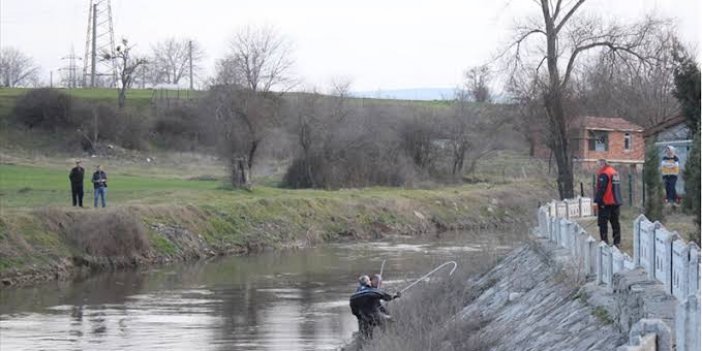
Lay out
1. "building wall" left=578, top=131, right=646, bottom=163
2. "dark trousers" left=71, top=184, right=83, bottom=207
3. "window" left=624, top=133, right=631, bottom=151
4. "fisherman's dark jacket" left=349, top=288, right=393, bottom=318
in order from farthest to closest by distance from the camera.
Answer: "window" left=624, top=133, right=631, bottom=151 → "building wall" left=578, top=131, right=646, bottom=163 → "dark trousers" left=71, top=184, right=83, bottom=207 → "fisherman's dark jacket" left=349, top=288, right=393, bottom=318

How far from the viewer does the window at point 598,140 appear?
2645 inches

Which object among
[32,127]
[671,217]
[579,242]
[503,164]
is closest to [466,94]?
[503,164]

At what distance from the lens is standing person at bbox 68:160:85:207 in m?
42.0

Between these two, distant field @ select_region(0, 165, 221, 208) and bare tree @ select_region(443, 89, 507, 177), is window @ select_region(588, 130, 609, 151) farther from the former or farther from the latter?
distant field @ select_region(0, 165, 221, 208)

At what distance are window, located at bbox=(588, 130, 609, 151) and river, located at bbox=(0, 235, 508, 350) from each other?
24651mm

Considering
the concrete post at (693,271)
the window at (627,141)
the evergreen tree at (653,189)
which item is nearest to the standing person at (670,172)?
the evergreen tree at (653,189)

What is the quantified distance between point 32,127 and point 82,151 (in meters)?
7.18

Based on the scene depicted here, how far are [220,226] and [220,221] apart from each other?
16.4 inches

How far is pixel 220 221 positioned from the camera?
47.7m

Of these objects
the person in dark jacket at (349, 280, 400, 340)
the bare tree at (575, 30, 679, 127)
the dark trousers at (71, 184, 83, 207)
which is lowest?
the person in dark jacket at (349, 280, 400, 340)

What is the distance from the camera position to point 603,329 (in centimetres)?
1327

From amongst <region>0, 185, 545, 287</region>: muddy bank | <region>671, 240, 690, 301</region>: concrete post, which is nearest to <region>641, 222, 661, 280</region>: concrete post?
<region>671, 240, 690, 301</region>: concrete post

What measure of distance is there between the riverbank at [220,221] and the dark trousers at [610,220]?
21390 mm

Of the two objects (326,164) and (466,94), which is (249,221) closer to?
(326,164)
